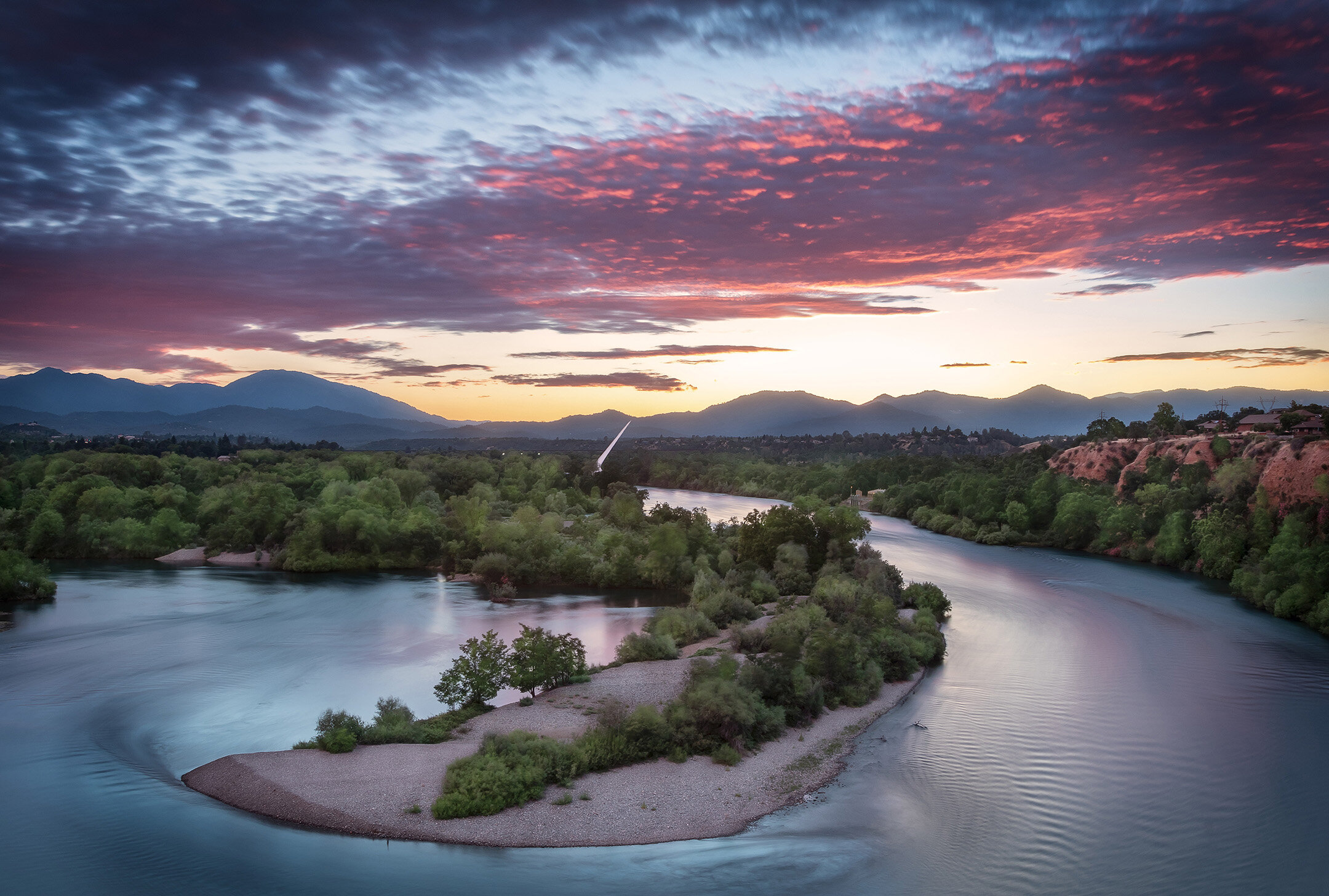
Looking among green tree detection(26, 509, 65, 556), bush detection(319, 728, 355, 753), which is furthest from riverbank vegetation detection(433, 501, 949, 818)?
green tree detection(26, 509, 65, 556)

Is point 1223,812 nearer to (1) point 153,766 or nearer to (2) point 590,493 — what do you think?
(1) point 153,766

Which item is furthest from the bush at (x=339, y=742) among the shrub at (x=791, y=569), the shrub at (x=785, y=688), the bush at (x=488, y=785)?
the shrub at (x=791, y=569)

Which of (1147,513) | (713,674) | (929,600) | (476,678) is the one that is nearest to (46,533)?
(476,678)

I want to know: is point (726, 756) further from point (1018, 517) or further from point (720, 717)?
point (1018, 517)

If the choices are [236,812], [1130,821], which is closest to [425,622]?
[236,812]

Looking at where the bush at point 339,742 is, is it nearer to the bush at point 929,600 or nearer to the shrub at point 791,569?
the shrub at point 791,569

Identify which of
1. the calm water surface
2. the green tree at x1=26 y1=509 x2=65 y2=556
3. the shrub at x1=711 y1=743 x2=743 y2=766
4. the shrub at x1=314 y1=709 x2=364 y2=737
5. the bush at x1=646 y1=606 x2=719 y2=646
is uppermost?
the green tree at x1=26 y1=509 x2=65 y2=556

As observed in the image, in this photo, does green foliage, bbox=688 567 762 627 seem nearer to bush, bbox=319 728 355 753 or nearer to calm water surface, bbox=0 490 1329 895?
calm water surface, bbox=0 490 1329 895
